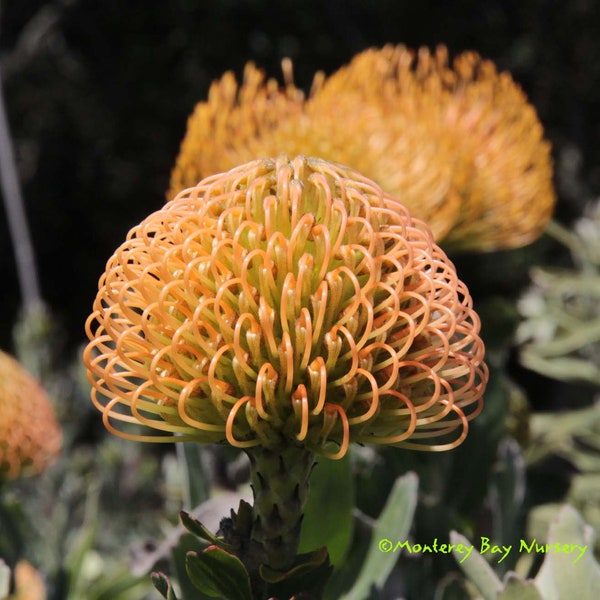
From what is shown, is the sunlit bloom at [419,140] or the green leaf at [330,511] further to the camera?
the sunlit bloom at [419,140]

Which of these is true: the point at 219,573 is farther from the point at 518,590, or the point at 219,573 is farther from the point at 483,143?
the point at 483,143

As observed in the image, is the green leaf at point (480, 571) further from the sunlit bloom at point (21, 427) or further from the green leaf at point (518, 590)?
the sunlit bloom at point (21, 427)

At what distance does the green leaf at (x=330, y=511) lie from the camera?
1060 millimetres

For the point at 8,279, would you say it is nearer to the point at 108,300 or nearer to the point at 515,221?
the point at 515,221

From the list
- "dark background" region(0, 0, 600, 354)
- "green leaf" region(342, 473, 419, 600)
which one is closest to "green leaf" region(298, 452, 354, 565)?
"green leaf" region(342, 473, 419, 600)

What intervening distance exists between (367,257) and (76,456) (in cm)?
254

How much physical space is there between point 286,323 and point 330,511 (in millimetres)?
374

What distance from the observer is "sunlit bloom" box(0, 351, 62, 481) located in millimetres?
1591

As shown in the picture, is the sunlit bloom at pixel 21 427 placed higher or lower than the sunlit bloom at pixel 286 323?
lower

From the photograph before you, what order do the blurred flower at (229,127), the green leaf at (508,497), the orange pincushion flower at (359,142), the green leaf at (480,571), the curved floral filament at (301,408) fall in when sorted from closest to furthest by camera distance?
the curved floral filament at (301,408), the green leaf at (480,571), the green leaf at (508,497), the blurred flower at (229,127), the orange pincushion flower at (359,142)

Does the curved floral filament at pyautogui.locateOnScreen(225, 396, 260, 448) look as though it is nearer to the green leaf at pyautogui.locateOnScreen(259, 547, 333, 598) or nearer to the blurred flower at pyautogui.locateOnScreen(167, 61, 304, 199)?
the green leaf at pyautogui.locateOnScreen(259, 547, 333, 598)

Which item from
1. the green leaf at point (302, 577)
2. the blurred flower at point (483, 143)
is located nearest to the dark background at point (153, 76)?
the blurred flower at point (483, 143)

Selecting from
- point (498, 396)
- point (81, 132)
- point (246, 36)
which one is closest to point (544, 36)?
point (246, 36)

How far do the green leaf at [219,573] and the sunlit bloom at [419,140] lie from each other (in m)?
0.77
